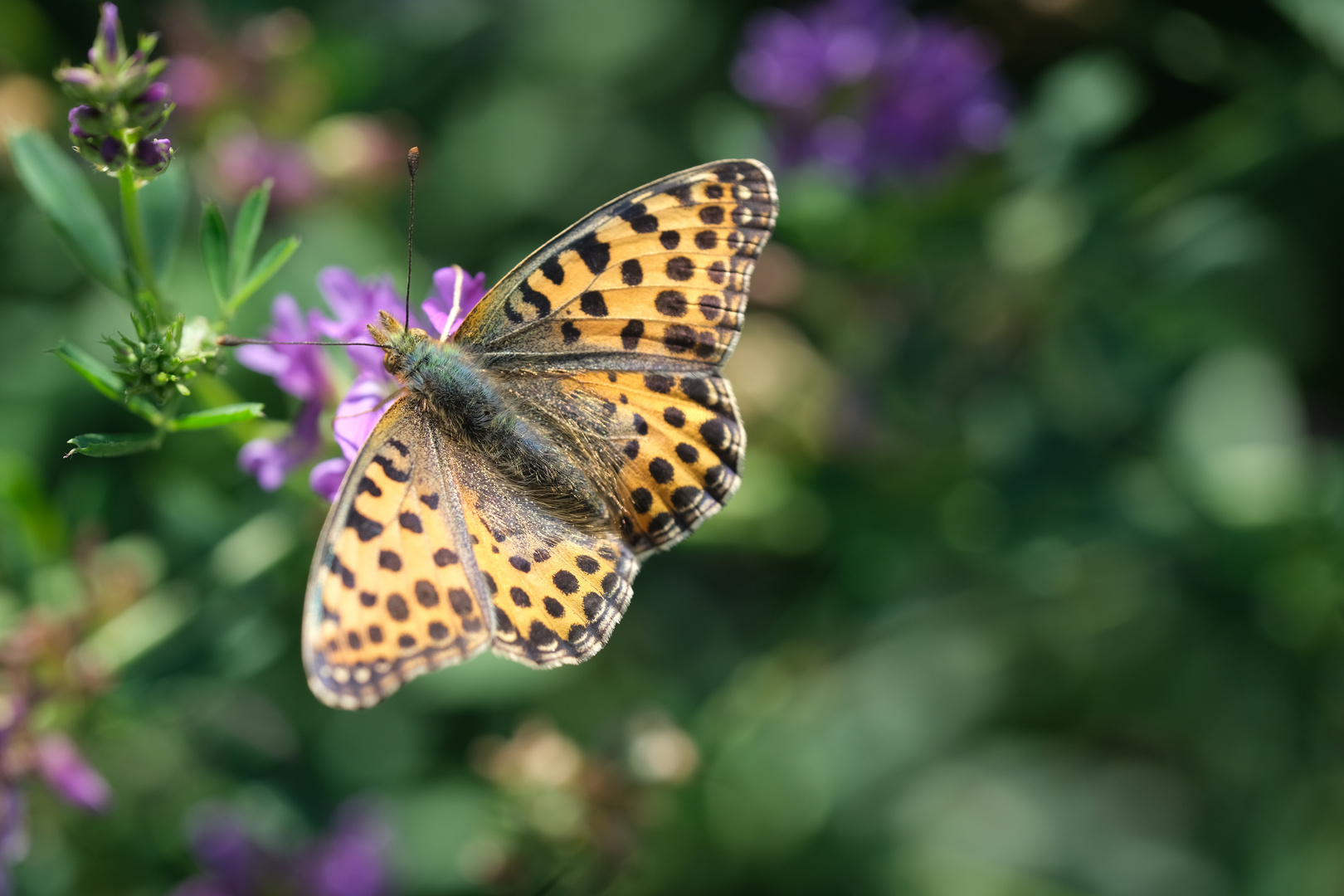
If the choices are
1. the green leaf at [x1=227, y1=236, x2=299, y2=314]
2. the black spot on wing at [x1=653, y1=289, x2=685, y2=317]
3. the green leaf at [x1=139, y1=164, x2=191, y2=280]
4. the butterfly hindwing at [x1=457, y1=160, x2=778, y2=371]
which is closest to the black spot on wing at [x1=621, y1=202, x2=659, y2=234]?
the butterfly hindwing at [x1=457, y1=160, x2=778, y2=371]

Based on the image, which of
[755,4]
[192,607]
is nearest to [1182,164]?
[755,4]

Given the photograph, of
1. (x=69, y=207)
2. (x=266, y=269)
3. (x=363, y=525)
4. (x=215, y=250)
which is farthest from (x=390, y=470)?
(x=69, y=207)

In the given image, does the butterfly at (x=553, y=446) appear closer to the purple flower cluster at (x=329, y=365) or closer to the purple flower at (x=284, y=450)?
the purple flower cluster at (x=329, y=365)

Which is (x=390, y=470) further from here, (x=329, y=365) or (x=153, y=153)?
(x=153, y=153)

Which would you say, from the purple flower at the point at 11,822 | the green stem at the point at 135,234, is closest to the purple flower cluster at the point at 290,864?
the purple flower at the point at 11,822

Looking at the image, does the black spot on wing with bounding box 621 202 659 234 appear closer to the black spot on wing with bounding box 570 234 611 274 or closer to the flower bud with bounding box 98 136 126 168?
the black spot on wing with bounding box 570 234 611 274

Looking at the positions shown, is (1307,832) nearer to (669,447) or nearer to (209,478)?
(669,447)
